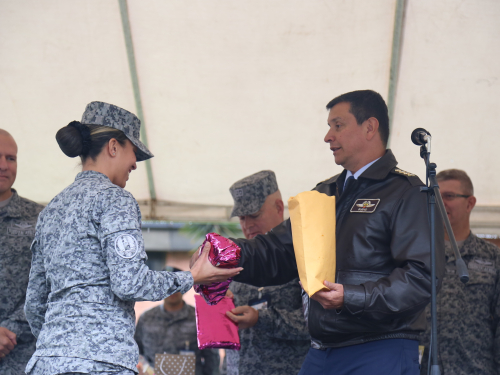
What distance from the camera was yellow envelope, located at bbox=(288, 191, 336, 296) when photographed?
6.04ft

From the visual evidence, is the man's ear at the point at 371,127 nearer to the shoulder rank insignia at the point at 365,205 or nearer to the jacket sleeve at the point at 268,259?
the shoulder rank insignia at the point at 365,205

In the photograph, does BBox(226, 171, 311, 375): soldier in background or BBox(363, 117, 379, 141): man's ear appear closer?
BBox(363, 117, 379, 141): man's ear

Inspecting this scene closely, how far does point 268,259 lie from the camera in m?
2.37

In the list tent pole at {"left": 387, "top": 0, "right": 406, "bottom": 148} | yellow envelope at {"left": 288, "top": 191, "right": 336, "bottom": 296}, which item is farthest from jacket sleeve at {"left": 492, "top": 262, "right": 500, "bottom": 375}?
yellow envelope at {"left": 288, "top": 191, "right": 336, "bottom": 296}

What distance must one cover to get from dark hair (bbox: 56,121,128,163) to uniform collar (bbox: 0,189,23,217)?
123 centimetres

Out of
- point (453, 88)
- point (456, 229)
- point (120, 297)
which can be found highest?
point (453, 88)

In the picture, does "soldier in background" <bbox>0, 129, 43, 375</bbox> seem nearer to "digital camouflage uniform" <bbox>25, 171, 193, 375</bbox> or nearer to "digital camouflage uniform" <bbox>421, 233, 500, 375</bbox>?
"digital camouflage uniform" <bbox>25, 171, 193, 375</bbox>

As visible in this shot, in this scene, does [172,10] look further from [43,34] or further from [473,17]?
[473,17]

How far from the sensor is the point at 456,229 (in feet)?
11.3

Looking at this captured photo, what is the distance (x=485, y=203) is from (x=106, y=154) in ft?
10.6

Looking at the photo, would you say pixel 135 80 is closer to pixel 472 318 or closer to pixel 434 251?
pixel 434 251


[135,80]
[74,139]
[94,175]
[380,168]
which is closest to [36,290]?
[94,175]

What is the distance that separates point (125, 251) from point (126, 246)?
0.02 meters

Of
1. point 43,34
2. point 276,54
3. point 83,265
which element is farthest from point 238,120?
point 83,265
